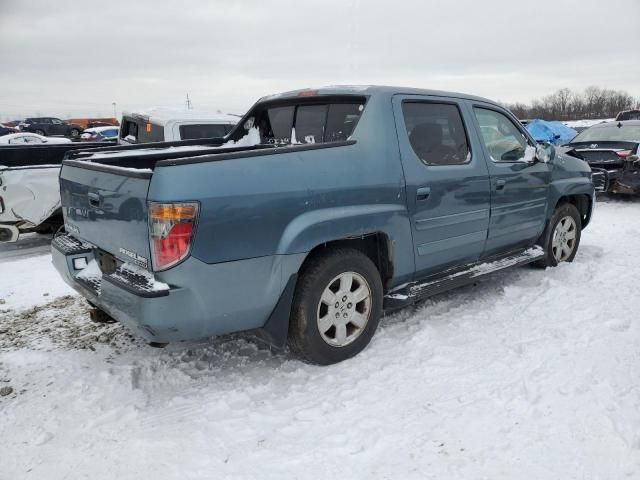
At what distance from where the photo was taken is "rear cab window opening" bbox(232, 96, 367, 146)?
3.73m

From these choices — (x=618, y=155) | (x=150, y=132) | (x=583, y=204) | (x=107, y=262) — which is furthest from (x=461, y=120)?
(x=618, y=155)

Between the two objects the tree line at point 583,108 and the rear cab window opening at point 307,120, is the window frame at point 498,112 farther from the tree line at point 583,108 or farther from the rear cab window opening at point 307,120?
the tree line at point 583,108

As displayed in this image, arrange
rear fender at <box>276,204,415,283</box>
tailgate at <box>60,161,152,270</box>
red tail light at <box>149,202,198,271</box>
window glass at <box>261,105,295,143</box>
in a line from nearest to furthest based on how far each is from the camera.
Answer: red tail light at <box>149,202,198,271</box> < tailgate at <box>60,161,152,270</box> < rear fender at <box>276,204,415,283</box> < window glass at <box>261,105,295,143</box>

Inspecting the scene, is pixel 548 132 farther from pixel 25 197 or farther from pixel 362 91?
pixel 25 197

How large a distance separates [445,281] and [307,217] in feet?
5.03

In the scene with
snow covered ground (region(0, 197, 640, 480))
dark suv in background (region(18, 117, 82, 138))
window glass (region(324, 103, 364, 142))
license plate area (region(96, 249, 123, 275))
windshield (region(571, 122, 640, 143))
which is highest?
dark suv in background (region(18, 117, 82, 138))

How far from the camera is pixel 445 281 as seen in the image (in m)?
4.04

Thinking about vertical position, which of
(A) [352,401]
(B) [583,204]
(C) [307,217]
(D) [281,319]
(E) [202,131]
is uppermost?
(E) [202,131]

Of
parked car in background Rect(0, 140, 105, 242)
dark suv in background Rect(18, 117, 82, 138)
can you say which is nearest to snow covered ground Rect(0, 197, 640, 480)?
parked car in background Rect(0, 140, 105, 242)

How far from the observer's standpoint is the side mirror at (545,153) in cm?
492

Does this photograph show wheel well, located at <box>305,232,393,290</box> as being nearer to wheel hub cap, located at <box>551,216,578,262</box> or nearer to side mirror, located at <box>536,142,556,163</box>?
side mirror, located at <box>536,142,556,163</box>

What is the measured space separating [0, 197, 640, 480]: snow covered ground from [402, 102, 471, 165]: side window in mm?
1319

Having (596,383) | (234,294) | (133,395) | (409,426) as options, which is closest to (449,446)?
(409,426)

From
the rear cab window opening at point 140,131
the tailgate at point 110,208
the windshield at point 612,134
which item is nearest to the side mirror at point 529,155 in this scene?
the tailgate at point 110,208
